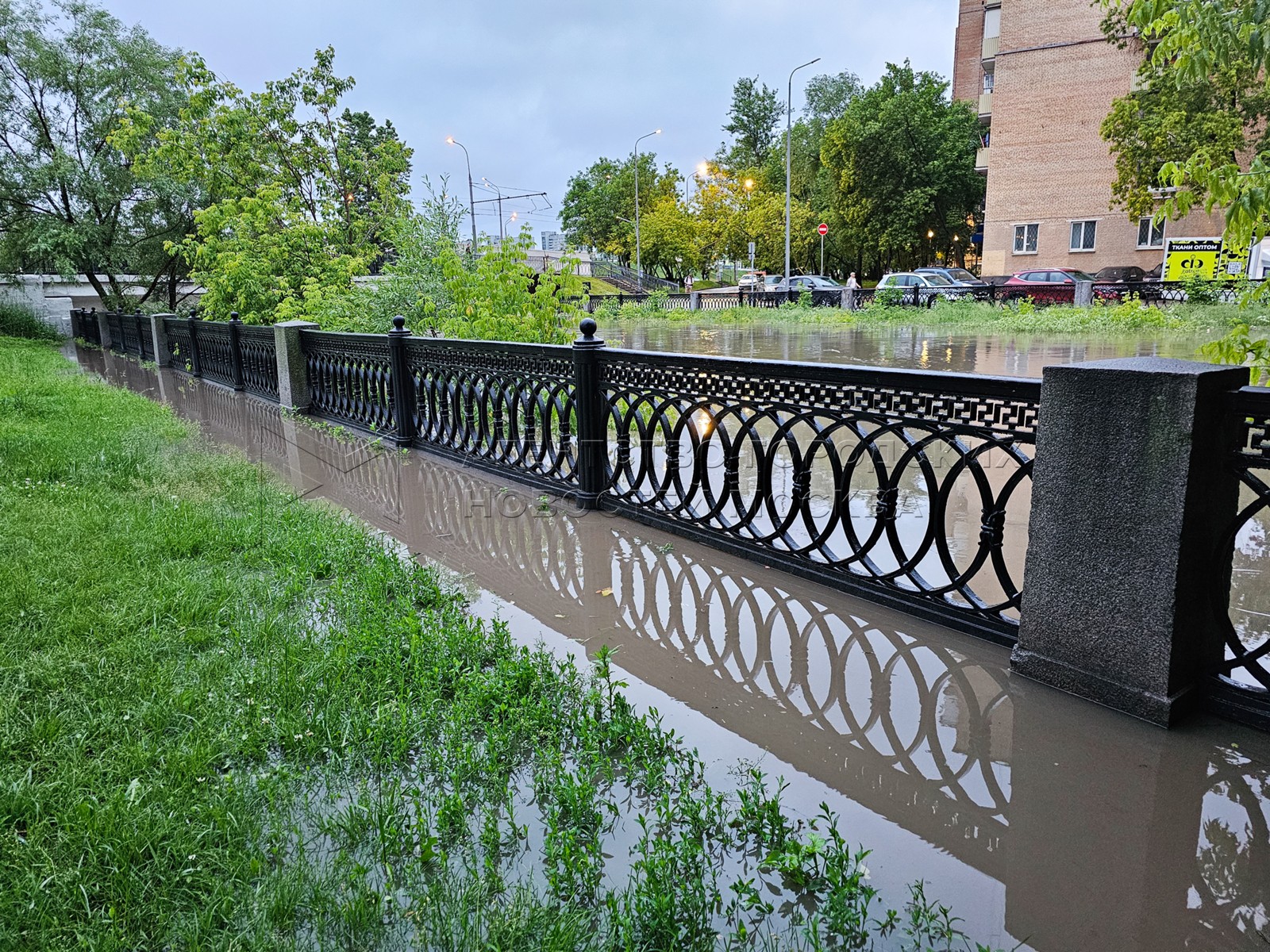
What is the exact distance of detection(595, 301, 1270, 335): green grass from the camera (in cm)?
2258

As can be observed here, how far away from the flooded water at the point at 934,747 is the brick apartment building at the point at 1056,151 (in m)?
40.5

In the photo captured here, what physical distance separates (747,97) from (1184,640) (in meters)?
84.2

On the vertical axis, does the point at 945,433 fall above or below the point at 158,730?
above

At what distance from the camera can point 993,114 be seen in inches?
1608

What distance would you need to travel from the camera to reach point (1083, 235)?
39469mm

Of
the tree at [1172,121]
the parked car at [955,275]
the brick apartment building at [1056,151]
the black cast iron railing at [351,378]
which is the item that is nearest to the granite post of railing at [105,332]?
the black cast iron railing at [351,378]

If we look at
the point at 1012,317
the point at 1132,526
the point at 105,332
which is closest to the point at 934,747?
the point at 1132,526

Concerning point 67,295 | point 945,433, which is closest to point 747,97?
point 67,295

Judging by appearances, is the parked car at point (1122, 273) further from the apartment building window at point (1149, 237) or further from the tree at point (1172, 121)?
the tree at point (1172, 121)

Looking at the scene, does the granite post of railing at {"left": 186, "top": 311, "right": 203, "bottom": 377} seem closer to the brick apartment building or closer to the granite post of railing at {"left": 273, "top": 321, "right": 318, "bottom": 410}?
the granite post of railing at {"left": 273, "top": 321, "right": 318, "bottom": 410}

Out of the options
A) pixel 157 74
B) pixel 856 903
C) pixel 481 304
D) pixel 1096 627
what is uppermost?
pixel 157 74

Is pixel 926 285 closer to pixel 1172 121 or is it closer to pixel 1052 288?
pixel 1052 288

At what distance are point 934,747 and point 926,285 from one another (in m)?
32.7

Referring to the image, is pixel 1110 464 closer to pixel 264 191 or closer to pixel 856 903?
pixel 856 903
